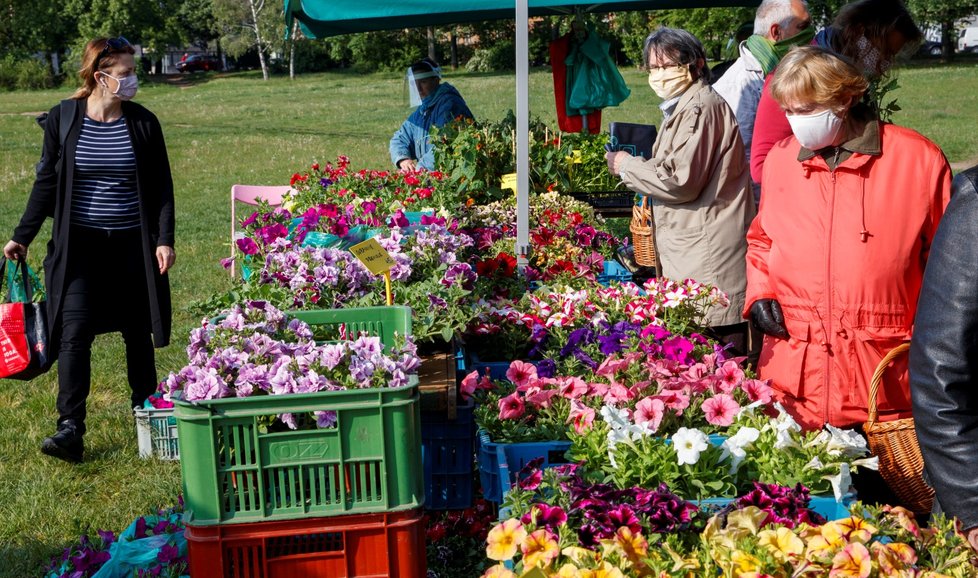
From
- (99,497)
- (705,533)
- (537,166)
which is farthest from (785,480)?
(537,166)

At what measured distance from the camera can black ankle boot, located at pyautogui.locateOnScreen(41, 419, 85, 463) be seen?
173 inches

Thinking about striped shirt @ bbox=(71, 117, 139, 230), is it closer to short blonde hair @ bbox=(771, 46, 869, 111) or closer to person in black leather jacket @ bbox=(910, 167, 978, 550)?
short blonde hair @ bbox=(771, 46, 869, 111)

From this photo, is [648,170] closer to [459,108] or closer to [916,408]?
[916,408]

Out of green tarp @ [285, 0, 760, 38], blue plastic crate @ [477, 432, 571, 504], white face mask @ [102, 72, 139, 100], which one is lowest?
blue plastic crate @ [477, 432, 571, 504]

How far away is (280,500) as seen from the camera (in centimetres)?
211

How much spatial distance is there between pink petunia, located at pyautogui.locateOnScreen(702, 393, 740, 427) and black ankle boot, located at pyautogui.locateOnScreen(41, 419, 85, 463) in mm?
3016

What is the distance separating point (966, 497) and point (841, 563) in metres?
0.24

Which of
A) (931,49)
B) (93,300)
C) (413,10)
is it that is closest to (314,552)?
(93,300)

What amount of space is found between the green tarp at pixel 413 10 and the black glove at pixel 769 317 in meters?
3.19

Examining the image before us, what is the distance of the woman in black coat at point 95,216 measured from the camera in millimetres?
4281

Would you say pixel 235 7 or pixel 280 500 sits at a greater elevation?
pixel 235 7

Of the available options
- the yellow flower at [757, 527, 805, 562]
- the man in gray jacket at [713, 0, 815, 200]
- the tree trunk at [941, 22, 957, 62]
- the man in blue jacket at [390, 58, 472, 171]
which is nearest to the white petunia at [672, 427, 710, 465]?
the yellow flower at [757, 527, 805, 562]

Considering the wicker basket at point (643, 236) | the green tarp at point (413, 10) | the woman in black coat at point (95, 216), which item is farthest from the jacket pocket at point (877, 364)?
the green tarp at point (413, 10)

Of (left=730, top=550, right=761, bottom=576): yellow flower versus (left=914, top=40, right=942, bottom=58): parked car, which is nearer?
(left=730, top=550, right=761, bottom=576): yellow flower
